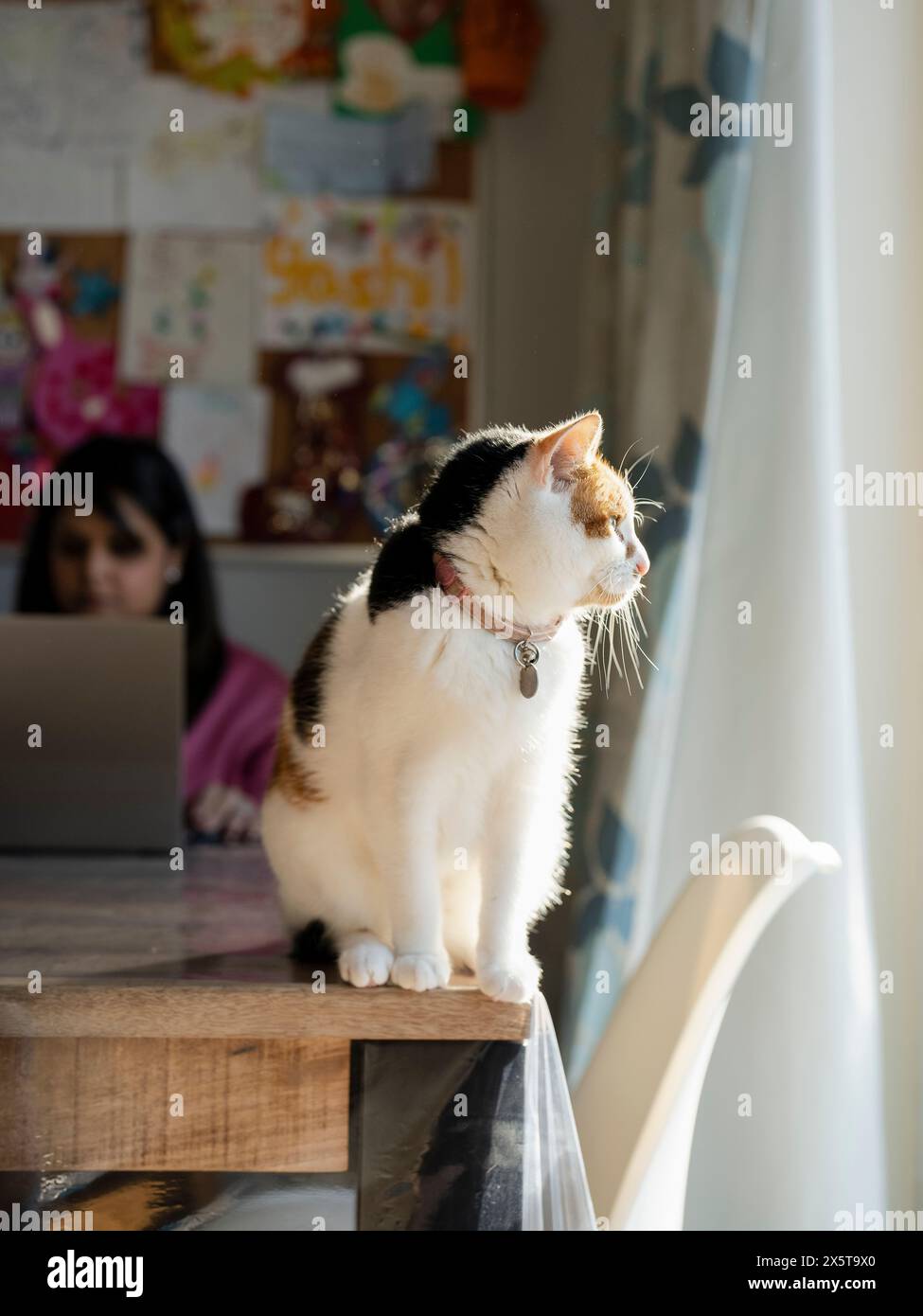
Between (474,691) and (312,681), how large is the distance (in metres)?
0.17

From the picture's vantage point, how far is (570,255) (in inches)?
104

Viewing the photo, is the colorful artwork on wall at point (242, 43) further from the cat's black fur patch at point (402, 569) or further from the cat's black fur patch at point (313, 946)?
the cat's black fur patch at point (313, 946)

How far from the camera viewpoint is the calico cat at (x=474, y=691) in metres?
0.80

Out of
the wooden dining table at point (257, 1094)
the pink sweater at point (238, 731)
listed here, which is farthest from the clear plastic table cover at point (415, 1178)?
the pink sweater at point (238, 731)

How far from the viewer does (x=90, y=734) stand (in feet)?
4.51

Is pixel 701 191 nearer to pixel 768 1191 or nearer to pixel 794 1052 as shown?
pixel 794 1052

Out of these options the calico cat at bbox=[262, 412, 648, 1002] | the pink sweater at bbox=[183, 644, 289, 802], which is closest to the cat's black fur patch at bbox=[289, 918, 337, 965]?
the calico cat at bbox=[262, 412, 648, 1002]

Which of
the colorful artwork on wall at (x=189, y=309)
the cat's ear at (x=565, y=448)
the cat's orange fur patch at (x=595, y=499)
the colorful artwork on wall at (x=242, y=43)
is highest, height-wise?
the colorful artwork on wall at (x=242, y=43)

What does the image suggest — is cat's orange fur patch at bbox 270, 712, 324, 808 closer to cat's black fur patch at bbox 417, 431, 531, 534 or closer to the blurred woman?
cat's black fur patch at bbox 417, 431, 531, 534

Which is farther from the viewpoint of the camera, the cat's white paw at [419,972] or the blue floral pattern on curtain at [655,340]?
the blue floral pattern on curtain at [655,340]

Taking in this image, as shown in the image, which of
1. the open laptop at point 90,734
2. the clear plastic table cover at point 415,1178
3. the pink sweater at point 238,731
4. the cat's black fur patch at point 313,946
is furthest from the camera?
the pink sweater at point 238,731

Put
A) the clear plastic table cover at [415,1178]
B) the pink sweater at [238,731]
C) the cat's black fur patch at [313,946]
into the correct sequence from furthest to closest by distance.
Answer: the pink sweater at [238,731] → the cat's black fur patch at [313,946] → the clear plastic table cover at [415,1178]

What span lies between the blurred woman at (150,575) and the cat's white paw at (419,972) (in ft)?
5.12

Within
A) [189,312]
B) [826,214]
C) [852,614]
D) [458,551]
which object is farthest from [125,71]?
[458,551]
